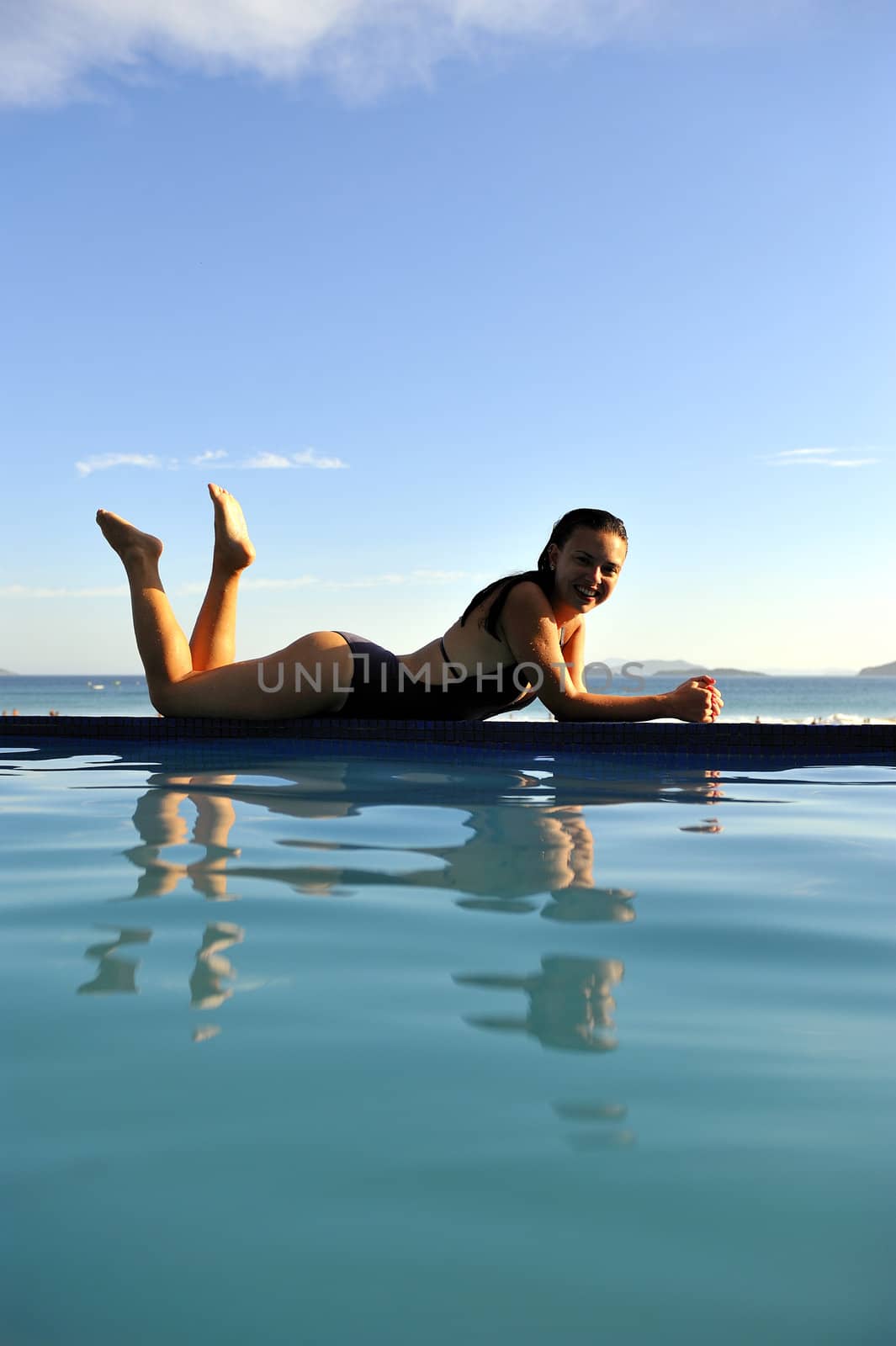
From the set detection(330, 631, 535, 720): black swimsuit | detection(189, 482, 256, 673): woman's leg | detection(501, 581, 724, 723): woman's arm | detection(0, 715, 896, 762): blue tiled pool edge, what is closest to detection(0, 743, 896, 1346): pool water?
detection(501, 581, 724, 723): woman's arm

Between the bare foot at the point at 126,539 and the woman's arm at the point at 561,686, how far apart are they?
6.66 ft

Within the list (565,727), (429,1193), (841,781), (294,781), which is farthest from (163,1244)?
(565,727)

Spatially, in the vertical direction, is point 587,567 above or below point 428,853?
above

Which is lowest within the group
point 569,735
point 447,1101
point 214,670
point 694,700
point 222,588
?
point 447,1101

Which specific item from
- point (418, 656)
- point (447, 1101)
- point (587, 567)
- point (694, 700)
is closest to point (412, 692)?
point (418, 656)

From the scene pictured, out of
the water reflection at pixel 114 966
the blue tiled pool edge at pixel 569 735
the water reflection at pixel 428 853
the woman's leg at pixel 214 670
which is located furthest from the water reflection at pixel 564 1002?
the woman's leg at pixel 214 670

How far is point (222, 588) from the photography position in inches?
232

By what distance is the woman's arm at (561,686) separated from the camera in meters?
5.13

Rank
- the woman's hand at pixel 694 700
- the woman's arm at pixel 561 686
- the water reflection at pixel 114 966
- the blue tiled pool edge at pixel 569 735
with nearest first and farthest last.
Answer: the water reflection at pixel 114 966 < the woman's arm at pixel 561 686 < the woman's hand at pixel 694 700 < the blue tiled pool edge at pixel 569 735

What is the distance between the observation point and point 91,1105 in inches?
47.5

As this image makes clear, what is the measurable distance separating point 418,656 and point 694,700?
5.01 feet

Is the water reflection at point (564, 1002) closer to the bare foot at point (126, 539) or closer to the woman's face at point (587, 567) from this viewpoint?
the woman's face at point (587, 567)

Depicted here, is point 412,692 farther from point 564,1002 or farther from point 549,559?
point 564,1002

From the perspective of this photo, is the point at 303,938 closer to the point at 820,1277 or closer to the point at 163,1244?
the point at 163,1244
